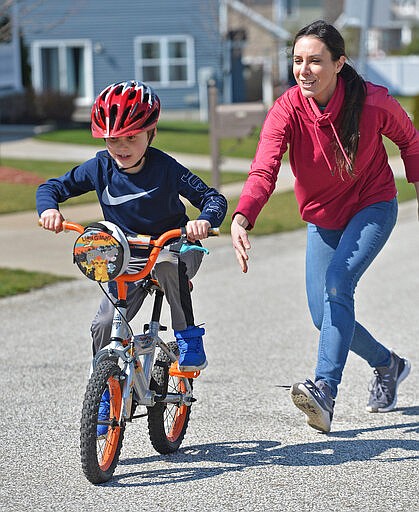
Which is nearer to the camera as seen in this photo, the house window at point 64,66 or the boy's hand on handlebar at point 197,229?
the boy's hand on handlebar at point 197,229

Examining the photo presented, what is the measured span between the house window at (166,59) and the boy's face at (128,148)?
35.7 m

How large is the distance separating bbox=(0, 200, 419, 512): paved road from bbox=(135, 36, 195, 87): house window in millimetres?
31219

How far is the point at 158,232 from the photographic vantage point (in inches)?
198

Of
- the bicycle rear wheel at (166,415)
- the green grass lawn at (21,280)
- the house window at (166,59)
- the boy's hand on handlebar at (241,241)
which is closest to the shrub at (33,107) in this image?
the house window at (166,59)

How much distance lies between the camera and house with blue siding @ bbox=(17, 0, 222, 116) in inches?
1545

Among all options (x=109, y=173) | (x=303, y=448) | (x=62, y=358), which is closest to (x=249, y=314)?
(x=62, y=358)

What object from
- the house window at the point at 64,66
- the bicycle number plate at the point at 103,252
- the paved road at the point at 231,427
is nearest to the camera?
the bicycle number plate at the point at 103,252

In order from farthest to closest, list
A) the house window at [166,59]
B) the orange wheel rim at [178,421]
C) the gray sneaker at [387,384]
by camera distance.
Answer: the house window at [166,59] < the gray sneaker at [387,384] < the orange wheel rim at [178,421]

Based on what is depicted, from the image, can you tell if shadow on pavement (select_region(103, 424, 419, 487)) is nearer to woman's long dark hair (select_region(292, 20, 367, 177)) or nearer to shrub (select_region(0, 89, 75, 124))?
woman's long dark hair (select_region(292, 20, 367, 177))

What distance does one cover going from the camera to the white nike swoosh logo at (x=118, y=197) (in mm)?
4918

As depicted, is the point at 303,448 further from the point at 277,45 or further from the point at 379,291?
the point at 277,45

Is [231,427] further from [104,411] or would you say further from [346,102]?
[346,102]

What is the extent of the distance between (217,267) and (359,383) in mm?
4663

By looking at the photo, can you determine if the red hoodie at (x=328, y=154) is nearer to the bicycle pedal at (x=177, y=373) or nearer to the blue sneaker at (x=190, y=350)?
the blue sneaker at (x=190, y=350)
